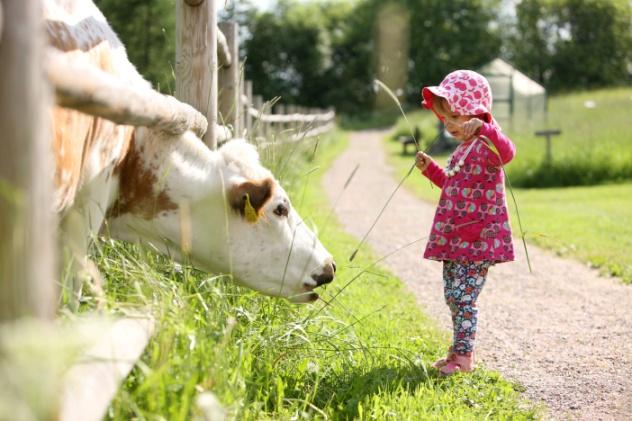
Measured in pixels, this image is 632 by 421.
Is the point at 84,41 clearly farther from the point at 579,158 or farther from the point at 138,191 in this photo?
the point at 579,158

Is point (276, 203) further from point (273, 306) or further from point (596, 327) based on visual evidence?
point (596, 327)

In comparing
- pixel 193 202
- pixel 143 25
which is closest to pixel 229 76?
pixel 193 202

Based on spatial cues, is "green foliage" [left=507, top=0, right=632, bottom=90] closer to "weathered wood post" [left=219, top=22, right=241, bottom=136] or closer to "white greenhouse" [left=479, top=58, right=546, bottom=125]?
"white greenhouse" [left=479, top=58, right=546, bottom=125]

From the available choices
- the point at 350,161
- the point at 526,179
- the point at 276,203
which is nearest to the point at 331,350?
the point at 276,203

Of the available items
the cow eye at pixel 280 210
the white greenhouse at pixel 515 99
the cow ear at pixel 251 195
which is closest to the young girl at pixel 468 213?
the cow eye at pixel 280 210

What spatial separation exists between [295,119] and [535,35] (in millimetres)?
46340

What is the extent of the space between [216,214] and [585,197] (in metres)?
9.02

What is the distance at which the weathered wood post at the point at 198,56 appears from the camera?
11.4 ft

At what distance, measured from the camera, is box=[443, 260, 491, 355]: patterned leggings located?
3.37 metres

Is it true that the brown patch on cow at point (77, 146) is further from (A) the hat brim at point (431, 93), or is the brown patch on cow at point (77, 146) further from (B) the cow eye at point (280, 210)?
(A) the hat brim at point (431, 93)

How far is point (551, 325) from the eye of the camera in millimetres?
4473

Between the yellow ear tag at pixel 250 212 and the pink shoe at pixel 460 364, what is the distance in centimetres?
106

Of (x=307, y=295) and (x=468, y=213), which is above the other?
(x=468, y=213)

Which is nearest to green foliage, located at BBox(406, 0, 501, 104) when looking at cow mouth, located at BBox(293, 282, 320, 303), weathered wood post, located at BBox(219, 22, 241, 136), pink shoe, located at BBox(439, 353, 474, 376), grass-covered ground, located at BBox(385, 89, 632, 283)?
grass-covered ground, located at BBox(385, 89, 632, 283)
